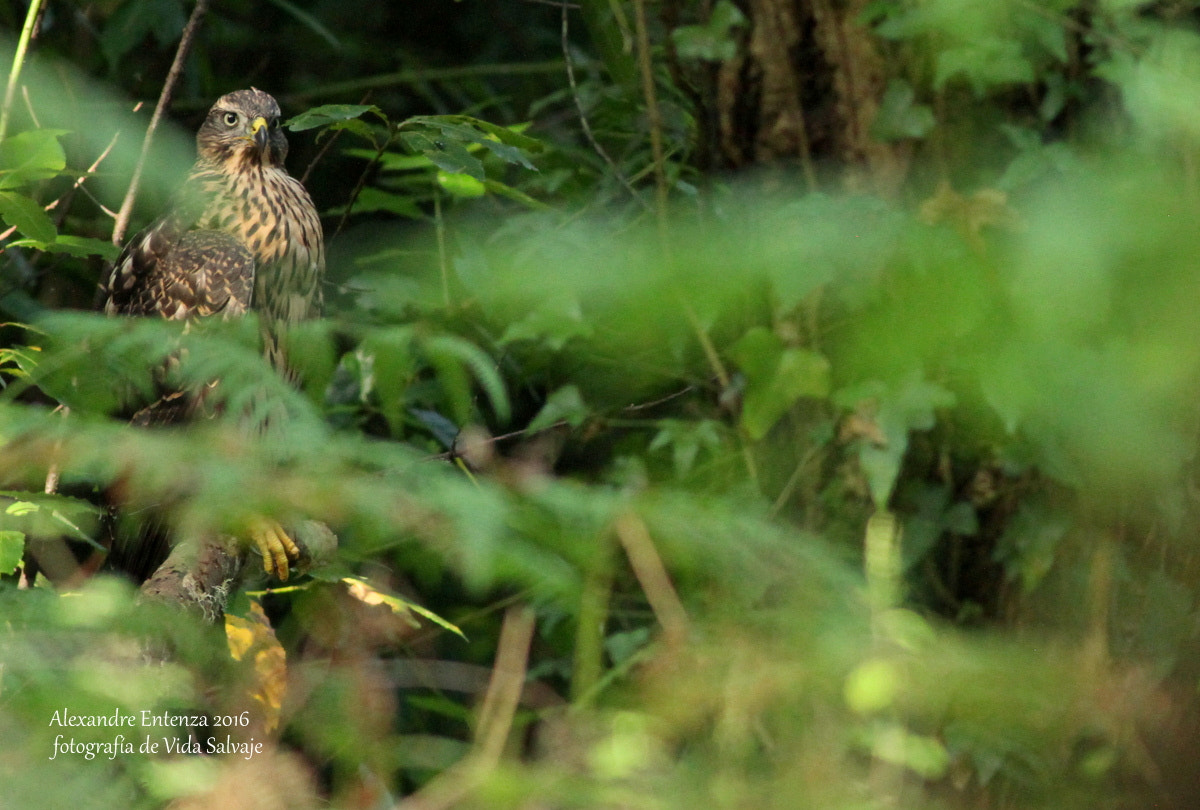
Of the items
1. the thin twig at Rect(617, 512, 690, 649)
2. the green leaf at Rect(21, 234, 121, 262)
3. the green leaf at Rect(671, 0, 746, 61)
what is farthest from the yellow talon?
the green leaf at Rect(671, 0, 746, 61)

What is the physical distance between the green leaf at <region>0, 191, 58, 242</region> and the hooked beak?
1250 millimetres

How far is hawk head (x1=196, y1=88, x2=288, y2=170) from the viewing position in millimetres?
3432

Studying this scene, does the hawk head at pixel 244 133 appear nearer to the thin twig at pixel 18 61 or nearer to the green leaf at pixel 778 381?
the thin twig at pixel 18 61

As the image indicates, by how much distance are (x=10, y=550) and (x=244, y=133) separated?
1.86 m

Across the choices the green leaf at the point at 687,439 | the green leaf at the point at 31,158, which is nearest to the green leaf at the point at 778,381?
the green leaf at the point at 687,439

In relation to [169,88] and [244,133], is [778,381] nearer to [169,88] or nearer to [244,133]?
[169,88]

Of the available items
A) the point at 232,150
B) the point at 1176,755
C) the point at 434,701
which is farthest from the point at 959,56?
the point at 232,150

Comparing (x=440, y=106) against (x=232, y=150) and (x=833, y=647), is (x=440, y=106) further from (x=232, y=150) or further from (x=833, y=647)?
(x=833, y=647)

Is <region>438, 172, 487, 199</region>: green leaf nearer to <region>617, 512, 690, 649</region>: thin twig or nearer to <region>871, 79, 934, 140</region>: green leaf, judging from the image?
<region>871, 79, 934, 140</region>: green leaf

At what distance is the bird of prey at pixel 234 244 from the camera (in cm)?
310

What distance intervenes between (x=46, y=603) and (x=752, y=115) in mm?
2297

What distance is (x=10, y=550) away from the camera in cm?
189

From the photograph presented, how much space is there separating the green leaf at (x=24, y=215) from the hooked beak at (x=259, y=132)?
125cm

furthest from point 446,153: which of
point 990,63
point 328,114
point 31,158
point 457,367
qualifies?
point 457,367
